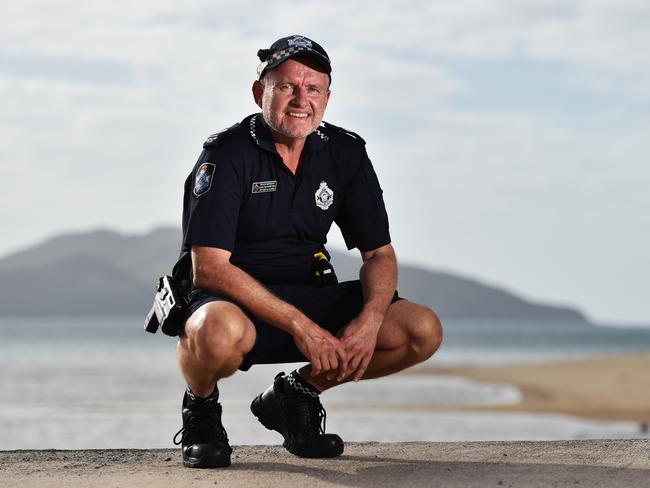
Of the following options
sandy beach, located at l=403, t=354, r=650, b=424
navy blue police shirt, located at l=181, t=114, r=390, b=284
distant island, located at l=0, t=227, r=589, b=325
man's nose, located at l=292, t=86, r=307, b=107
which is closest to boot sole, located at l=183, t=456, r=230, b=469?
navy blue police shirt, located at l=181, t=114, r=390, b=284

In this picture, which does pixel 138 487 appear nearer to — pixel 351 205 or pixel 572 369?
pixel 351 205

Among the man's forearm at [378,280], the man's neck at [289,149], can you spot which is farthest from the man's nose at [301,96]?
the man's forearm at [378,280]

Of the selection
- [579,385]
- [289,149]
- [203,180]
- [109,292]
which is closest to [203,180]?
[203,180]

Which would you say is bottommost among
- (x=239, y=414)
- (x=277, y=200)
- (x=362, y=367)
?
(x=239, y=414)

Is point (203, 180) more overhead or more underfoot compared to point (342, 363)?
more overhead

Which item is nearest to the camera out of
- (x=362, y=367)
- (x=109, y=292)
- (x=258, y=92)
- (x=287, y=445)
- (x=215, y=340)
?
(x=215, y=340)

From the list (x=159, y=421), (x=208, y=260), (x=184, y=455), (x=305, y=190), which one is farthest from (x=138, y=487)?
(x=159, y=421)

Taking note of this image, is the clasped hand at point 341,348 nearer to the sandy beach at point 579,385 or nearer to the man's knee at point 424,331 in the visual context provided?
the man's knee at point 424,331

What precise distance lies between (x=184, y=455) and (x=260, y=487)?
2.08 ft

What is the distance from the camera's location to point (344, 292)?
193 inches

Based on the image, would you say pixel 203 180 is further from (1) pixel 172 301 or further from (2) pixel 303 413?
(2) pixel 303 413

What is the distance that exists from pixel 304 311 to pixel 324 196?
53cm

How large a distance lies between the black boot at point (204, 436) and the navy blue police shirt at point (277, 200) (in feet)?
2.03

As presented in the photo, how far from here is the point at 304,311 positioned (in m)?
4.84
